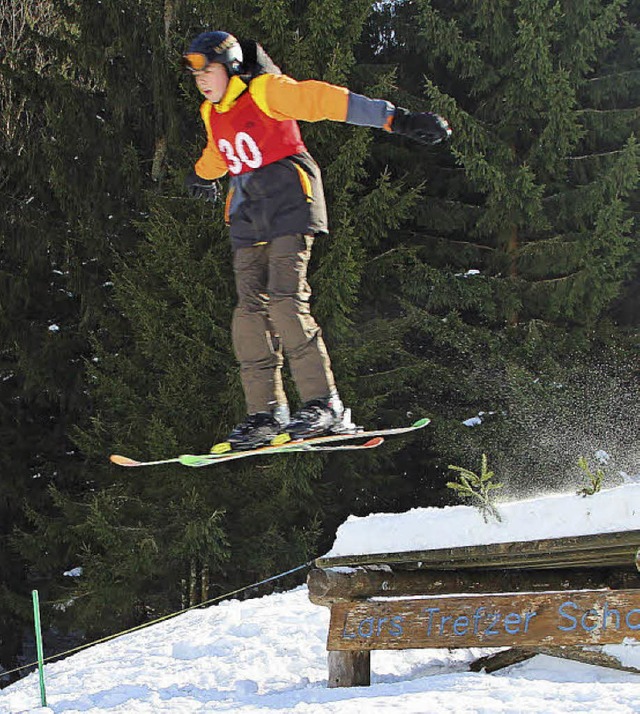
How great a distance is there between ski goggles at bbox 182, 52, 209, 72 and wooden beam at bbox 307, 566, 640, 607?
298cm

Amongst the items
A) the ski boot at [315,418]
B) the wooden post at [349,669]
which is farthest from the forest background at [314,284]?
the ski boot at [315,418]

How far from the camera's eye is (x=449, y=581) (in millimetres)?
5727

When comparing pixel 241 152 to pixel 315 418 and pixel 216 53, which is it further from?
pixel 315 418

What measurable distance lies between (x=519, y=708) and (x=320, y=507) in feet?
24.1

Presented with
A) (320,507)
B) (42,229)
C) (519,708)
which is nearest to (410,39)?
(42,229)

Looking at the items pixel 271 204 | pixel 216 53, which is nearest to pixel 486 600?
pixel 271 204

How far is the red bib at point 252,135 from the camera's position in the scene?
3.93m

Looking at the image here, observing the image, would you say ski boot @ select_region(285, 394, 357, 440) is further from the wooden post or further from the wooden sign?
the wooden post

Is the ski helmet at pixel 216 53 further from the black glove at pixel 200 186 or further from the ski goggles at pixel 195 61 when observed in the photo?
the black glove at pixel 200 186

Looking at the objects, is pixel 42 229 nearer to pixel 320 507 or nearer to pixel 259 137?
pixel 320 507

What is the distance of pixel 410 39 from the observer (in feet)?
44.7

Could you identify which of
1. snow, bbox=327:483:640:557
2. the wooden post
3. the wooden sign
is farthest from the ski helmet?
the wooden post

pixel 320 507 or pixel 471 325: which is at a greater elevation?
pixel 471 325

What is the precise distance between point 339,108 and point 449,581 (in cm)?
330
